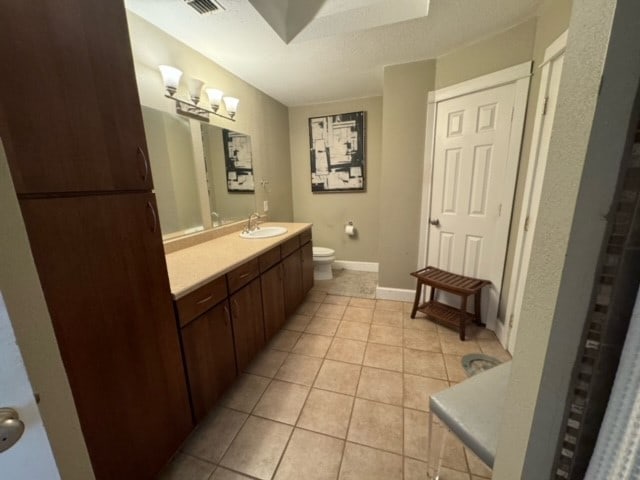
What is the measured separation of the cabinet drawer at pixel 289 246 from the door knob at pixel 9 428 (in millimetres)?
1806

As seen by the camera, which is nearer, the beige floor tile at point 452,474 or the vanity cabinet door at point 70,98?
the vanity cabinet door at point 70,98

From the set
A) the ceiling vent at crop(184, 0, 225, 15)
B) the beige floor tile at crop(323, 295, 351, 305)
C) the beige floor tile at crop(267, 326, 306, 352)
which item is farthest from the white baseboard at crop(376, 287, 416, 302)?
the ceiling vent at crop(184, 0, 225, 15)

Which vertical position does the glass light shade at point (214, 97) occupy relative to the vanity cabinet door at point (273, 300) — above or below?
above

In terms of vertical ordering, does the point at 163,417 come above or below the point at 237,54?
below

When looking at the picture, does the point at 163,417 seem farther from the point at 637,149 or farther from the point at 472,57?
the point at 472,57

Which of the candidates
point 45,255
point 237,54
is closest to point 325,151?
point 237,54

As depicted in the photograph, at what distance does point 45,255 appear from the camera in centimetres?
73

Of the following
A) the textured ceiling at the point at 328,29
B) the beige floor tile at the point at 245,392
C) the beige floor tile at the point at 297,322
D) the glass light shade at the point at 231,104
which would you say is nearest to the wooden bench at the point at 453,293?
the beige floor tile at the point at 297,322

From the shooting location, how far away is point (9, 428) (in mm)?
430

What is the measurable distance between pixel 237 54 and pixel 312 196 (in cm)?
200

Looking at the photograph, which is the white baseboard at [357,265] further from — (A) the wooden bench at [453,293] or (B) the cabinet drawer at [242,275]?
(B) the cabinet drawer at [242,275]

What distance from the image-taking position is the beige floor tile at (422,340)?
2.07 metres

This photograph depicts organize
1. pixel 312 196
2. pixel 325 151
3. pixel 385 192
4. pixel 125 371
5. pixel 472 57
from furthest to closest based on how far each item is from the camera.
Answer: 1. pixel 312 196
2. pixel 325 151
3. pixel 385 192
4. pixel 472 57
5. pixel 125 371

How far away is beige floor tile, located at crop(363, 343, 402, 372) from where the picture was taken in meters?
1.89
